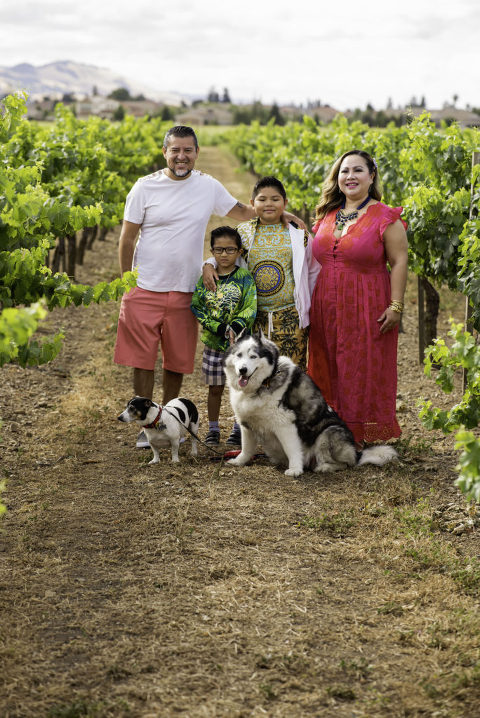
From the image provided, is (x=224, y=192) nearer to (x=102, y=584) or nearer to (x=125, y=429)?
(x=125, y=429)

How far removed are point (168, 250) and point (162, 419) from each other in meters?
1.37

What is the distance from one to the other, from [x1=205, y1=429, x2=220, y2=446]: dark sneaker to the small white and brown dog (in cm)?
27

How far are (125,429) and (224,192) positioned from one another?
2.47m

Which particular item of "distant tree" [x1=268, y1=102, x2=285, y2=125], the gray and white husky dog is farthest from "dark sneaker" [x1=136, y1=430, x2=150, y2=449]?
"distant tree" [x1=268, y1=102, x2=285, y2=125]

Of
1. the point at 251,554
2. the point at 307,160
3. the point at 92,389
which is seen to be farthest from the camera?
the point at 307,160

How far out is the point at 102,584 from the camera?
4.29 m

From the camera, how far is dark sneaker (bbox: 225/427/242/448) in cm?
670

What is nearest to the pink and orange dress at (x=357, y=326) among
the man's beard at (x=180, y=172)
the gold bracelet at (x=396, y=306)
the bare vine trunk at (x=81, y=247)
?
the gold bracelet at (x=396, y=306)

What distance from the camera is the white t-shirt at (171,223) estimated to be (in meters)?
6.03

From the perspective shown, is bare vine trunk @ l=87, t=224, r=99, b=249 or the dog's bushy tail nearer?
the dog's bushy tail

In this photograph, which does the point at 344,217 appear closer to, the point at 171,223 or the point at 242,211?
the point at 242,211

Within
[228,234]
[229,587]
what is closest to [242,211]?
[228,234]

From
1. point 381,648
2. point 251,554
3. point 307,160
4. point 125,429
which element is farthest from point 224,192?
point 307,160

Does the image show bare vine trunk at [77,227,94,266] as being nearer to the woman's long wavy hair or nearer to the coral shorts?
the coral shorts
